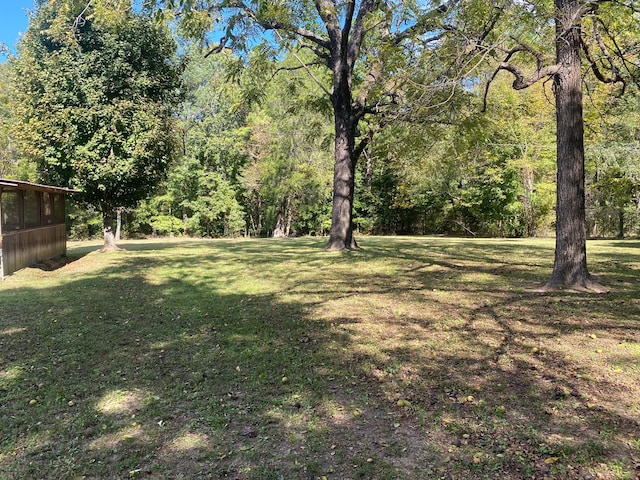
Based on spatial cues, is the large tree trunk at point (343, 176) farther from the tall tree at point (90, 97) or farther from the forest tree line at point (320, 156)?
the tall tree at point (90, 97)

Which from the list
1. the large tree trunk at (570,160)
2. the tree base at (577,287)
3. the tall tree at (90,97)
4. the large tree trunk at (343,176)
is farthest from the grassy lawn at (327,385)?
the tall tree at (90,97)

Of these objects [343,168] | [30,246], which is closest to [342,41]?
[343,168]

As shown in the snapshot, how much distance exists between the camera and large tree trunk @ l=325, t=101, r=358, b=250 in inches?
499

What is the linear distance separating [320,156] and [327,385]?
23.9m

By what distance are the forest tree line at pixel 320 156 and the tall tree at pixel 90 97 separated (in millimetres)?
143

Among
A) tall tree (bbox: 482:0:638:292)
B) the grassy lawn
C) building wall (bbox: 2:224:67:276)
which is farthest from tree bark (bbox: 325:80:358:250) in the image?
building wall (bbox: 2:224:67:276)

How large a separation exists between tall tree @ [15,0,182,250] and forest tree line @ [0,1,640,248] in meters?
0.14

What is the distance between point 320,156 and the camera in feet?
87.6

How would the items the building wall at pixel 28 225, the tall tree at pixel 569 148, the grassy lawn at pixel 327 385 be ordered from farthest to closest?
the building wall at pixel 28 225, the tall tree at pixel 569 148, the grassy lawn at pixel 327 385

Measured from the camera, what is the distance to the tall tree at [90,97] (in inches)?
527

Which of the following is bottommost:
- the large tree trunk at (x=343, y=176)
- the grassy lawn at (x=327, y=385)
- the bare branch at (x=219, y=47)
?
the grassy lawn at (x=327, y=385)

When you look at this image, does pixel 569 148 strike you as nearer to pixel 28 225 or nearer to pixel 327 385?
pixel 327 385

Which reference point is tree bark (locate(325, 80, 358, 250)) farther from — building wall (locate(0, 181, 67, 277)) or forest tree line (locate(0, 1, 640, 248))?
building wall (locate(0, 181, 67, 277))

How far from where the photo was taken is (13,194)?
35.5 ft
